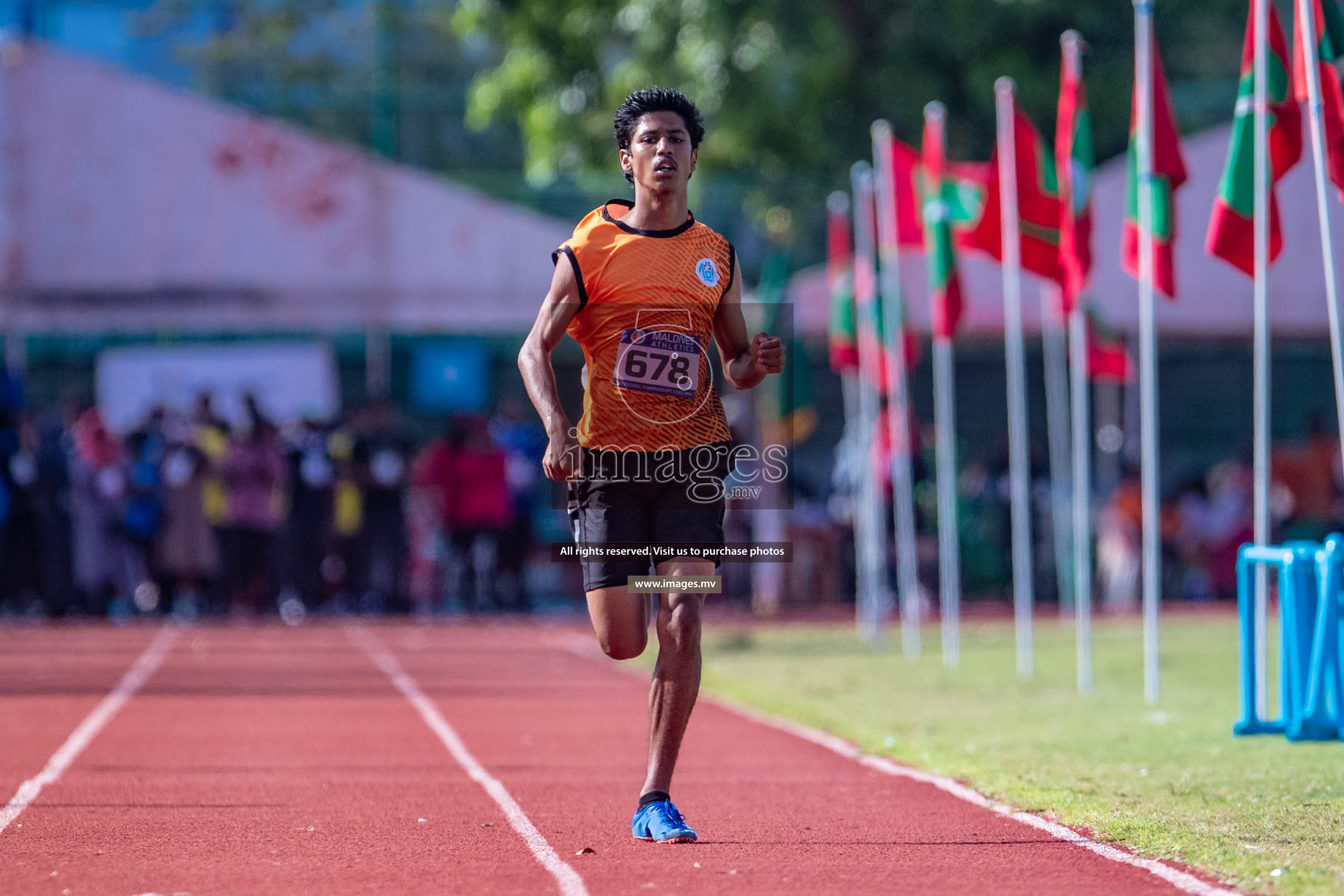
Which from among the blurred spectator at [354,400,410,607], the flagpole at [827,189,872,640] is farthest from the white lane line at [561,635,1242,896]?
the blurred spectator at [354,400,410,607]

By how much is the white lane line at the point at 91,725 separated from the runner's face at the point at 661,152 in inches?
126

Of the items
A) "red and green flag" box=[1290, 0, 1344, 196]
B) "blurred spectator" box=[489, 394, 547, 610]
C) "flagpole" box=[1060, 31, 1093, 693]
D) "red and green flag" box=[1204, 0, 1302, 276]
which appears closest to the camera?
"red and green flag" box=[1290, 0, 1344, 196]

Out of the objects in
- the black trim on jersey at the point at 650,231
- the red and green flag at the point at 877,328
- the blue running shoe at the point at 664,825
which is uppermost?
the red and green flag at the point at 877,328

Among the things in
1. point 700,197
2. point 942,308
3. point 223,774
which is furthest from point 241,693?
point 700,197

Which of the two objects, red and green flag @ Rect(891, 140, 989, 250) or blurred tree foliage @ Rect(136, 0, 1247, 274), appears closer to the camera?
red and green flag @ Rect(891, 140, 989, 250)

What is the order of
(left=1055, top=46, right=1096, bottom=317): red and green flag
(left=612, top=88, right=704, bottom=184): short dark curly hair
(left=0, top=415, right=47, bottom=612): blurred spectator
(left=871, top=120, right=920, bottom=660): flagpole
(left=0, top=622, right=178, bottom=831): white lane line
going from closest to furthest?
(left=612, top=88, right=704, bottom=184): short dark curly hair
(left=0, top=622, right=178, bottom=831): white lane line
(left=1055, top=46, right=1096, bottom=317): red and green flag
(left=871, top=120, right=920, bottom=660): flagpole
(left=0, top=415, right=47, bottom=612): blurred spectator

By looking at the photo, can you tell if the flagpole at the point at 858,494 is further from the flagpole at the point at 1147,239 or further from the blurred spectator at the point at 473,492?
the flagpole at the point at 1147,239

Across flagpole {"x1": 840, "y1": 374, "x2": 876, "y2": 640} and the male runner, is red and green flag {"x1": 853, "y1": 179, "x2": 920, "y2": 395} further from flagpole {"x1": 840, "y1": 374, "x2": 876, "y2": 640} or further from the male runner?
the male runner

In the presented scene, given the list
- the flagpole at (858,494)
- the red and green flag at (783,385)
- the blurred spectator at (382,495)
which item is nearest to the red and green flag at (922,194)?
the flagpole at (858,494)

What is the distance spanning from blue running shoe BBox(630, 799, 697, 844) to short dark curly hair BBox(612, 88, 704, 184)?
203 cm

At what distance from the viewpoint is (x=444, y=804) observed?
25.6ft

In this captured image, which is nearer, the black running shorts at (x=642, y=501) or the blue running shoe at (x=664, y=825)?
the black running shorts at (x=642, y=501)

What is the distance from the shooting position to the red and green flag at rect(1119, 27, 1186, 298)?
1218 cm

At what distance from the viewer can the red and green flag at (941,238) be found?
51.1 ft
